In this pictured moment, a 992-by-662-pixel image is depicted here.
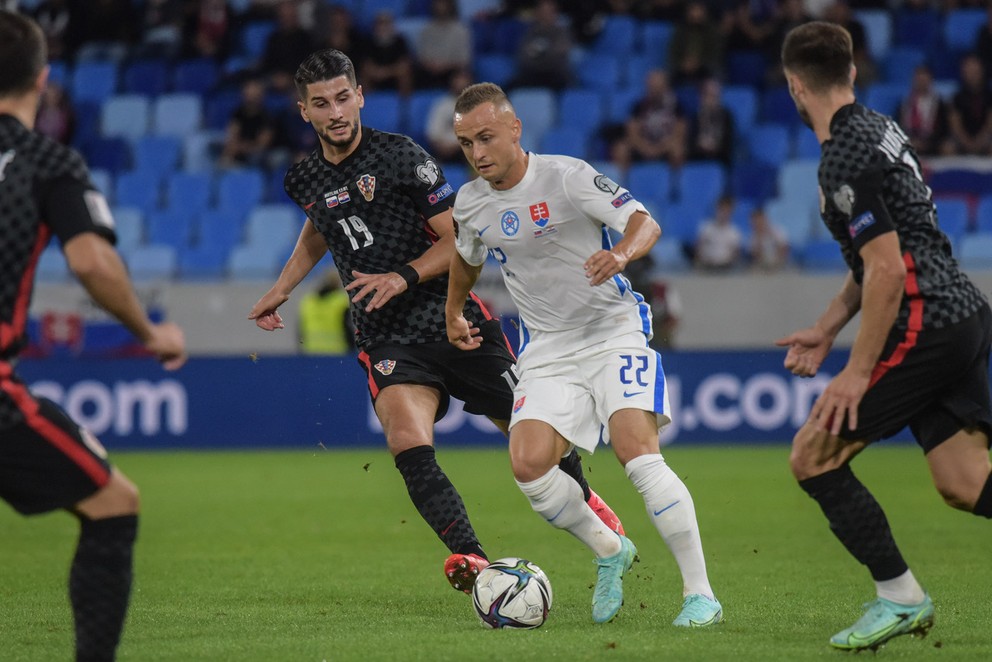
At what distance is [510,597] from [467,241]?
1519 millimetres

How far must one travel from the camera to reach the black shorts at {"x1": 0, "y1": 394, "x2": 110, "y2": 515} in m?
4.29

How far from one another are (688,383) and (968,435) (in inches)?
370

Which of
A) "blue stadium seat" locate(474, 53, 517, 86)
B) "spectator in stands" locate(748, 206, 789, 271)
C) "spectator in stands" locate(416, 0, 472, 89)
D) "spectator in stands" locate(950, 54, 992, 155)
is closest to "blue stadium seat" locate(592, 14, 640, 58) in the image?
"blue stadium seat" locate(474, 53, 517, 86)

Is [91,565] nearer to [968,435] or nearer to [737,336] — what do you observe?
[968,435]

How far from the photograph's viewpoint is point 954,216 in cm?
1642

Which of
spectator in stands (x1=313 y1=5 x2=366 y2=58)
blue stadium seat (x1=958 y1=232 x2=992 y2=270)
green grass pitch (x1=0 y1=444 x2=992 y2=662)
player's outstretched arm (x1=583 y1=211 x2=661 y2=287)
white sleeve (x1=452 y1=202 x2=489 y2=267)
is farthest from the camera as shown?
spectator in stands (x1=313 y1=5 x2=366 y2=58)

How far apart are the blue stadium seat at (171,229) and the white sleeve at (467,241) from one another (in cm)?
1240

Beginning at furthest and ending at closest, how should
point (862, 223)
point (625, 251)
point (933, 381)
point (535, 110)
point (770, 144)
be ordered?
point (535, 110), point (770, 144), point (625, 251), point (933, 381), point (862, 223)

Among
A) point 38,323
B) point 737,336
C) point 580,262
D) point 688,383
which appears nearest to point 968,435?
point 580,262

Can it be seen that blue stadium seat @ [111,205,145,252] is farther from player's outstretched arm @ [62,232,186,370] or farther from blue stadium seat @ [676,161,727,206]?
player's outstretched arm @ [62,232,186,370]

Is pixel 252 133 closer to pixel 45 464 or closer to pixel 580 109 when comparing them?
pixel 580 109

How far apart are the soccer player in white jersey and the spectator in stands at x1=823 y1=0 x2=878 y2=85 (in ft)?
39.9

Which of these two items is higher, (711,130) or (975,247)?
(711,130)

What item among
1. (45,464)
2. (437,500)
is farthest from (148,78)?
(45,464)
